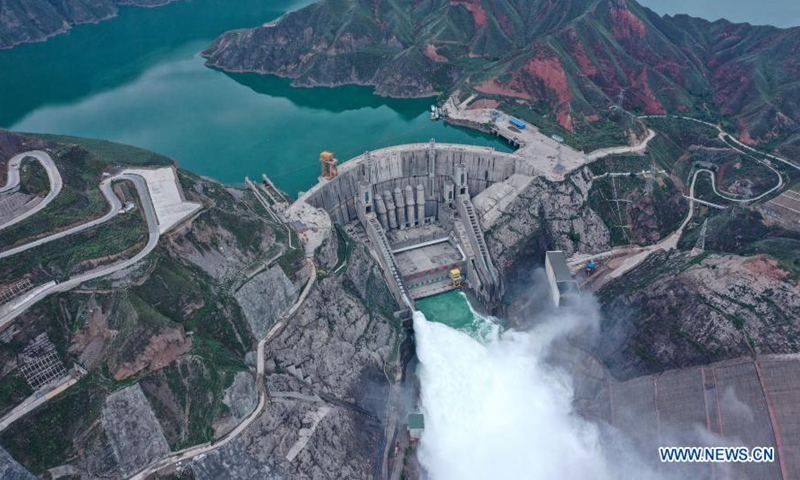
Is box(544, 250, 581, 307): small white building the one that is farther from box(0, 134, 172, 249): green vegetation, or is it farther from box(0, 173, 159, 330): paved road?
box(0, 134, 172, 249): green vegetation

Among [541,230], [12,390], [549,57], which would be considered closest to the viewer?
[12,390]

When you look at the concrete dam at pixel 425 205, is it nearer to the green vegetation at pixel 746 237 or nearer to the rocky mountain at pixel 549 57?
the rocky mountain at pixel 549 57

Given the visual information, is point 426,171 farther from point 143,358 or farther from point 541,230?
point 143,358

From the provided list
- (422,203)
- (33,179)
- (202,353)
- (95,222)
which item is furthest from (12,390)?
(422,203)

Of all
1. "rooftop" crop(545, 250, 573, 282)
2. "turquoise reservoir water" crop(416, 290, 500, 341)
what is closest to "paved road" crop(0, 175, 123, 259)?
"turquoise reservoir water" crop(416, 290, 500, 341)

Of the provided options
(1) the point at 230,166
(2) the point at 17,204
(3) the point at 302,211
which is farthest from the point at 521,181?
(2) the point at 17,204
